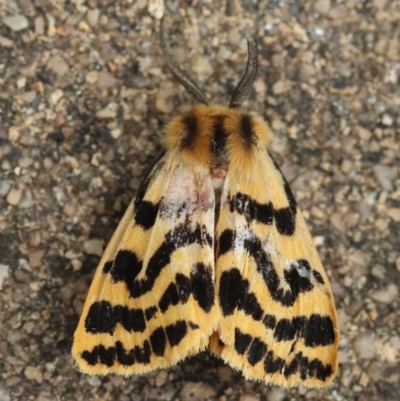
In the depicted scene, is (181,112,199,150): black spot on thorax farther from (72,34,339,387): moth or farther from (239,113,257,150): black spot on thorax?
(239,113,257,150): black spot on thorax

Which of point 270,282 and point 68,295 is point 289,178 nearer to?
point 270,282

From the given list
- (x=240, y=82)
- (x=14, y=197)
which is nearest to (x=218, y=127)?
(x=240, y=82)

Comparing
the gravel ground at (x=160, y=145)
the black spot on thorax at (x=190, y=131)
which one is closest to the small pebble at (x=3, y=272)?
the gravel ground at (x=160, y=145)

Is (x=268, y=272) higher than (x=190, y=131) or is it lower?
lower

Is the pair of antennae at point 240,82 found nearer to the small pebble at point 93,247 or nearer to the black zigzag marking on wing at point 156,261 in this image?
the black zigzag marking on wing at point 156,261

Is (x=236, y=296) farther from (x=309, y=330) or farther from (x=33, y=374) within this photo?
(x=33, y=374)

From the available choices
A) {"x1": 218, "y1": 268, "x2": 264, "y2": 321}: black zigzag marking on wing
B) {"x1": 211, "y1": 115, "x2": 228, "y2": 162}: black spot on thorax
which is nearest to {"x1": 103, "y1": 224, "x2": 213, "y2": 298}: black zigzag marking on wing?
{"x1": 218, "y1": 268, "x2": 264, "y2": 321}: black zigzag marking on wing
